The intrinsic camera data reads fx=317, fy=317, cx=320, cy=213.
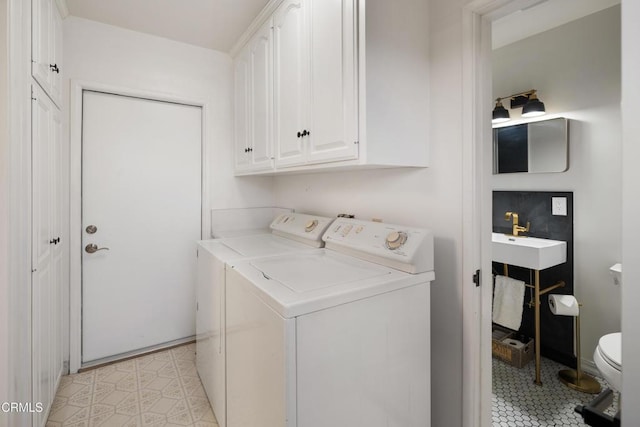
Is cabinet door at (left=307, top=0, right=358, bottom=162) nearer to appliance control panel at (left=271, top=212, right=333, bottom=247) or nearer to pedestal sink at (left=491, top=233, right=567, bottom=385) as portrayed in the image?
appliance control panel at (left=271, top=212, right=333, bottom=247)

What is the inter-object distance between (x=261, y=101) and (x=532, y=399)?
8.26 feet

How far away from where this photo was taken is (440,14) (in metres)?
1.41

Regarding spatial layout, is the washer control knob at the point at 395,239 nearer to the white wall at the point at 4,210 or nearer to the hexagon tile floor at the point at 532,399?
the hexagon tile floor at the point at 532,399

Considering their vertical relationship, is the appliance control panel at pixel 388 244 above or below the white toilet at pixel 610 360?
above

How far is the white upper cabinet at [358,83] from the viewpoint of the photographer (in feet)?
4.09

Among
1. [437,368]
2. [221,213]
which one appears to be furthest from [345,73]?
[221,213]

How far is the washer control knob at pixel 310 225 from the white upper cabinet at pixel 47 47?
1.44 metres

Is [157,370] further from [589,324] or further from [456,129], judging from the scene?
[589,324]

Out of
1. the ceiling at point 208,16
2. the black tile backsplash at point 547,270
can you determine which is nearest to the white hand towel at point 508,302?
the black tile backsplash at point 547,270

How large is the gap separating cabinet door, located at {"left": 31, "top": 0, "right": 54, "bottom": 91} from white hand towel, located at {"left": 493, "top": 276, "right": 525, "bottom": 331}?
300 centimetres

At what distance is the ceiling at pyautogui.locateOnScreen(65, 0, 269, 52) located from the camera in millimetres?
1957

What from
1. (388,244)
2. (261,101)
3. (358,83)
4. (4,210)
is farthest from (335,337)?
(261,101)

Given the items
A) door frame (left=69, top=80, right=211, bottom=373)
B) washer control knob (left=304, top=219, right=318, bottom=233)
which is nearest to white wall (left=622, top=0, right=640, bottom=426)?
washer control knob (left=304, top=219, right=318, bottom=233)

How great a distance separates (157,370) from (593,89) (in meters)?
3.53
